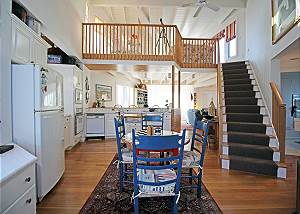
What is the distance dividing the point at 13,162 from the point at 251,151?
12.7 ft

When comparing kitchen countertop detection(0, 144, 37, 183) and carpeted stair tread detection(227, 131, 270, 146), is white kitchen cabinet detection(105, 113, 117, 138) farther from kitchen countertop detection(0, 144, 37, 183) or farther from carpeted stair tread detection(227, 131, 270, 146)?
kitchen countertop detection(0, 144, 37, 183)

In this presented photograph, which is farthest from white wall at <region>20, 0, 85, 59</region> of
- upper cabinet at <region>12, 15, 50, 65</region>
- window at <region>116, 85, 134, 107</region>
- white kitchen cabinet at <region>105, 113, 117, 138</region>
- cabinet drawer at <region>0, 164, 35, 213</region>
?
window at <region>116, 85, 134, 107</region>

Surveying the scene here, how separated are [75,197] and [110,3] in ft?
21.0

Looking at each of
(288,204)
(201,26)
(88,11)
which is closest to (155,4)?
(88,11)

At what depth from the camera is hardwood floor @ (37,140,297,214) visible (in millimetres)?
2520

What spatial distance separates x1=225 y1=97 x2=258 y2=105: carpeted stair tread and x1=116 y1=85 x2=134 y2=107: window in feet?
22.4

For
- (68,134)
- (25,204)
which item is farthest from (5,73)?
(68,134)

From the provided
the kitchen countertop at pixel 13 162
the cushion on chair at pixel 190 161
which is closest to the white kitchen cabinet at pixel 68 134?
the kitchen countertop at pixel 13 162

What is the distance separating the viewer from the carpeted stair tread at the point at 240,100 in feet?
17.5

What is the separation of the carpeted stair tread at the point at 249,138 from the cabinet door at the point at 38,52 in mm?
3869

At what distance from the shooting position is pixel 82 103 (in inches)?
256

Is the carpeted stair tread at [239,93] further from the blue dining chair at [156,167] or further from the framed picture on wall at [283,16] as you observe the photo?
the blue dining chair at [156,167]

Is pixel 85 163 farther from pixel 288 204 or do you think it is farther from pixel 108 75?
pixel 108 75

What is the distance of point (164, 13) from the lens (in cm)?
838
